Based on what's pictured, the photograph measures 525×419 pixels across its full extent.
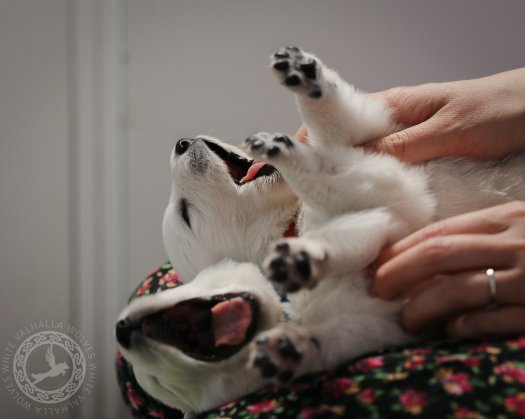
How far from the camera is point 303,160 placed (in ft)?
3.68

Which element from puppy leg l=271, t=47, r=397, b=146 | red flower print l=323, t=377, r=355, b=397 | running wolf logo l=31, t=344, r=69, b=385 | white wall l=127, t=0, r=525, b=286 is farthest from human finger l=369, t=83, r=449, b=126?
running wolf logo l=31, t=344, r=69, b=385

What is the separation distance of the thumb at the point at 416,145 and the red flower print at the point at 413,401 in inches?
23.7

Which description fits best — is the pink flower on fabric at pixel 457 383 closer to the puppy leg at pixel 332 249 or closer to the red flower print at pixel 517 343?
Answer: the red flower print at pixel 517 343

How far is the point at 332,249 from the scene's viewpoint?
1.00 meters

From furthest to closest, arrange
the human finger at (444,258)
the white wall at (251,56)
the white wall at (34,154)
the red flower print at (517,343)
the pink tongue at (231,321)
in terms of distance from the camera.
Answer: the white wall at (251,56), the white wall at (34,154), the pink tongue at (231,321), the human finger at (444,258), the red flower print at (517,343)

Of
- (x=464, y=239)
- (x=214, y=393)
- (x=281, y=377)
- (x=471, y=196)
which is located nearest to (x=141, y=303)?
(x=214, y=393)

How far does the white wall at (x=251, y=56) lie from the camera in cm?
228

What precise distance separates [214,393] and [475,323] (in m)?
0.53

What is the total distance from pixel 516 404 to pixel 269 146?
2.03 feet

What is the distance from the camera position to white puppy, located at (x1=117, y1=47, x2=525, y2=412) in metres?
1.01

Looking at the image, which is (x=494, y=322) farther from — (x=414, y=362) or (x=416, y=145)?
(x=416, y=145)

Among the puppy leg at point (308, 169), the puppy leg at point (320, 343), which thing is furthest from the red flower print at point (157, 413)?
the puppy leg at point (308, 169)

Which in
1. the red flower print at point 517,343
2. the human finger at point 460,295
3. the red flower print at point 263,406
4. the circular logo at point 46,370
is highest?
the human finger at point 460,295

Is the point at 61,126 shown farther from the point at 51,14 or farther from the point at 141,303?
the point at 141,303
